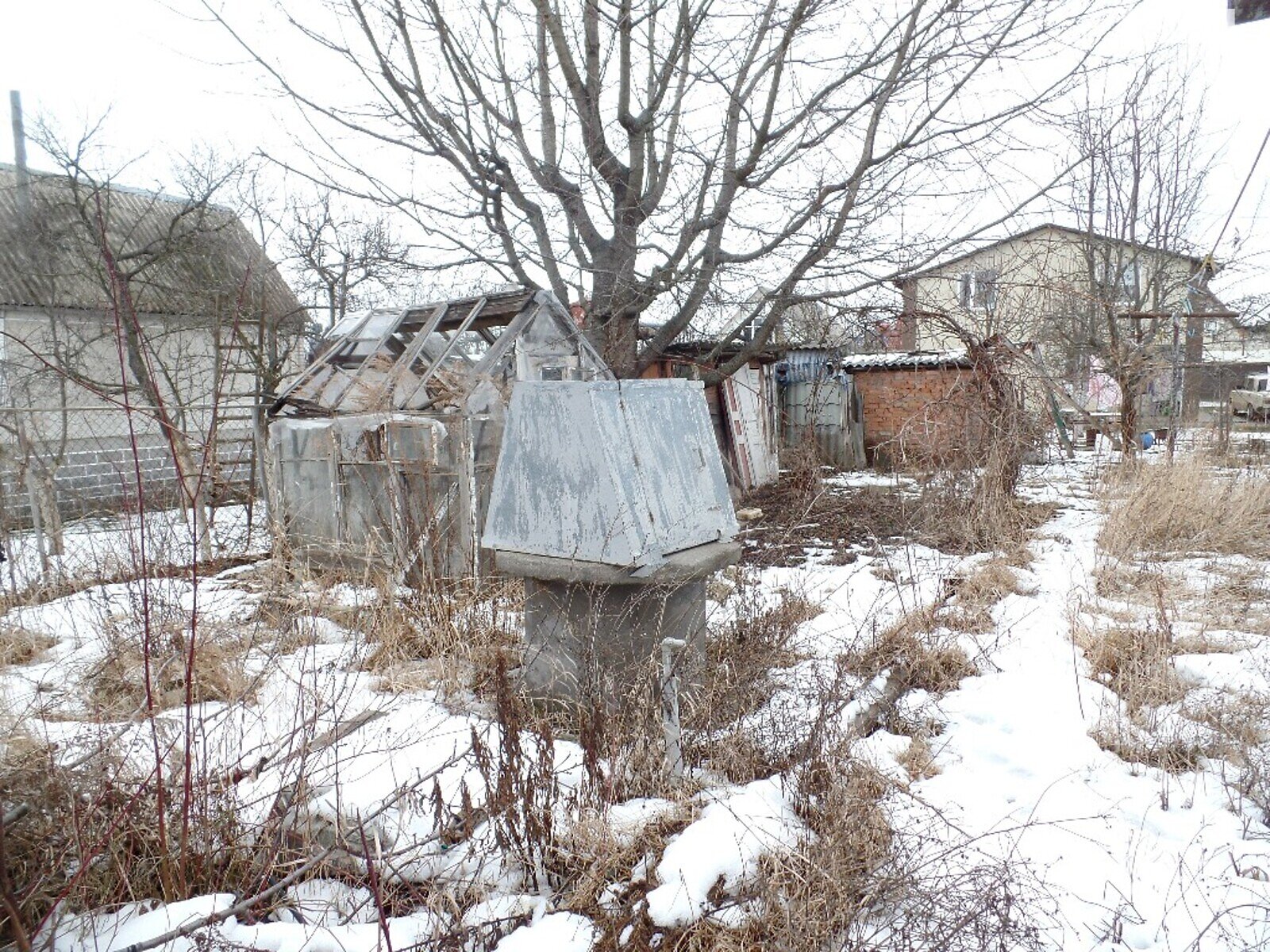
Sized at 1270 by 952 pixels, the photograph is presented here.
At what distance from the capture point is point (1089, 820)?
2830 mm

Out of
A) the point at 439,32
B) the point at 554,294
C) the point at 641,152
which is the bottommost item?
the point at 554,294

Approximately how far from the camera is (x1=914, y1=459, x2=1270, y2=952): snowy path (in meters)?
2.31

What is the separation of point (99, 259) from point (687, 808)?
42.9 ft

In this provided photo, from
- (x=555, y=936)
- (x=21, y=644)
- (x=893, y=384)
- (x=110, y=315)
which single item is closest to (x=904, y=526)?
(x=555, y=936)

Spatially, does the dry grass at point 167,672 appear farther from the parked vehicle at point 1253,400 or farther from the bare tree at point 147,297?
the parked vehicle at point 1253,400

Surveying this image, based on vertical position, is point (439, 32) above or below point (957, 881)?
above

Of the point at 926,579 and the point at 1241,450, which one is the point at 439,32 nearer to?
the point at 926,579

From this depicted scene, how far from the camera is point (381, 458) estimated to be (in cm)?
675

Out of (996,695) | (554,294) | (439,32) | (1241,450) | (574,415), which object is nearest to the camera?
(574,415)

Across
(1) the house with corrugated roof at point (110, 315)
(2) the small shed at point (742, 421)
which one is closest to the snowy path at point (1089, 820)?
(2) the small shed at point (742, 421)

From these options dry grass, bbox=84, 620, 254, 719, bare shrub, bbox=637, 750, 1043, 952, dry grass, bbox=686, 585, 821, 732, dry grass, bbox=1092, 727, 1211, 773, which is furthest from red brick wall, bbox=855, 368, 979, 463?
dry grass, bbox=84, 620, 254, 719

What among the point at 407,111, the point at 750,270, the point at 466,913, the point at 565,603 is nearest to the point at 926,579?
the point at 750,270

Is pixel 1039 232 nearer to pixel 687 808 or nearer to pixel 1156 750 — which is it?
pixel 1156 750

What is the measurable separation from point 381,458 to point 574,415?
3.79 meters
